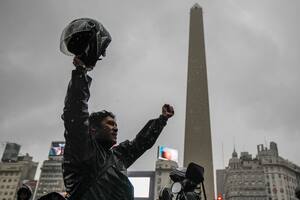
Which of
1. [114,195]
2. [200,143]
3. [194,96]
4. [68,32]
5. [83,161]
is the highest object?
[194,96]

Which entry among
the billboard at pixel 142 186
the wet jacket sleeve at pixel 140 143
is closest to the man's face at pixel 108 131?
the wet jacket sleeve at pixel 140 143

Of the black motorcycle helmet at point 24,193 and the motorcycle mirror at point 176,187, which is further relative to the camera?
the black motorcycle helmet at point 24,193

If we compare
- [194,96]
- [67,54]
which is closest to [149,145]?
[67,54]

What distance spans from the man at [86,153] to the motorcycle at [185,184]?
97cm

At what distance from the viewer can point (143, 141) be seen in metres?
1.81

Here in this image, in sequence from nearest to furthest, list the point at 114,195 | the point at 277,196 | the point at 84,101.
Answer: the point at 84,101, the point at 114,195, the point at 277,196

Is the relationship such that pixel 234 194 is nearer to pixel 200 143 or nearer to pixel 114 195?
pixel 200 143

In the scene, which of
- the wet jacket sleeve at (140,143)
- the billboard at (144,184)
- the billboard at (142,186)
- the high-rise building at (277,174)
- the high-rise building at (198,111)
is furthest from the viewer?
the high-rise building at (277,174)

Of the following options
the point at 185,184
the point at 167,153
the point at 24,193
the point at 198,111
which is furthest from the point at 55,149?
the point at 185,184

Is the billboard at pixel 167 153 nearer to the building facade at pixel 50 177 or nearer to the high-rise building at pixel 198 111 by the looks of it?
the high-rise building at pixel 198 111

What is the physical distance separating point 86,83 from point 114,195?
54 cm

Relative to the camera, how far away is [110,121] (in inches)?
63.4

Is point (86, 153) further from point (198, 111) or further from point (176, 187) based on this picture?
point (198, 111)

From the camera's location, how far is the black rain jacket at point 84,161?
3.88 ft
